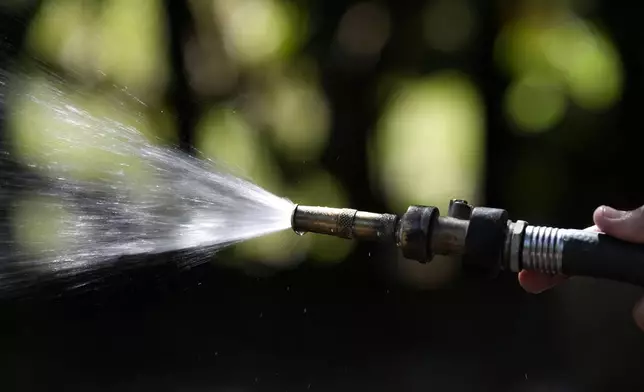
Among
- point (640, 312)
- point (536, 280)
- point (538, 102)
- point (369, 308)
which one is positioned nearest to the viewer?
point (640, 312)

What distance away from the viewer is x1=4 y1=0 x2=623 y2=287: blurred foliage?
4.09 meters

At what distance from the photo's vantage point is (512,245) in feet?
4.45

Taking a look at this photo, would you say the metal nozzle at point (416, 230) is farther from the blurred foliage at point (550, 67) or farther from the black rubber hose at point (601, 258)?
the blurred foliage at point (550, 67)

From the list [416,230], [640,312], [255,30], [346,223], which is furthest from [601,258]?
[255,30]

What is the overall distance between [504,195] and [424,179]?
0.51 m

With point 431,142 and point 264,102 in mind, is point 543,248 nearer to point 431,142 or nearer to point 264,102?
point 431,142

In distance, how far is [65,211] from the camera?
13.9ft

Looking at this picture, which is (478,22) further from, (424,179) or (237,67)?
(237,67)

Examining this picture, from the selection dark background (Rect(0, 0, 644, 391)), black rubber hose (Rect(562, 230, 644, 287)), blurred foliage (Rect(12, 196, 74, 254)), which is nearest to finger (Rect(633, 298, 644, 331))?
black rubber hose (Rect(562, 230, 644, 287))

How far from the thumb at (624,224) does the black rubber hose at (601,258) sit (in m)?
0.03

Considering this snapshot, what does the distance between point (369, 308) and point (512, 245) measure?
3.00 meters

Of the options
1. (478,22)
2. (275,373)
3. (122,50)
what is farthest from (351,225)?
(122,50)

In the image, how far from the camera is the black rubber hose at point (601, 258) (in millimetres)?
1325

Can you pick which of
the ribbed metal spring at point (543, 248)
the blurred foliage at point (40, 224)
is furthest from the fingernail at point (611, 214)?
the blurred foliage at point (40, 224)
